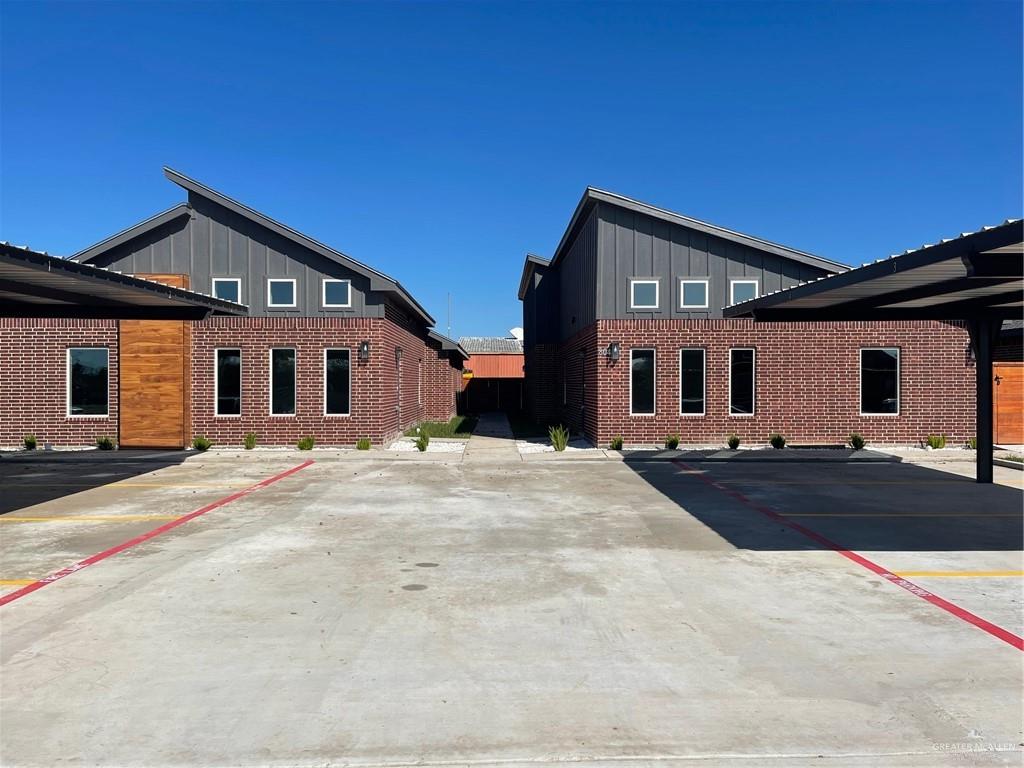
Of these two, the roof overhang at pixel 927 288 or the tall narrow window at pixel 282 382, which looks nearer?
the roof overhang at pixel 927 288

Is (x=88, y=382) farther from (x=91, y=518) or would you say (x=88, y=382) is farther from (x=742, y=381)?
(x=742, y=381)

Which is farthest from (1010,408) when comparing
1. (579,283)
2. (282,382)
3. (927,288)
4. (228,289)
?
(228,289)

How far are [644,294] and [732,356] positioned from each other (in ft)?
10.3

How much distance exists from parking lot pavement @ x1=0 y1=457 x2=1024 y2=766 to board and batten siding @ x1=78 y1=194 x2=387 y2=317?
10069 millimetres

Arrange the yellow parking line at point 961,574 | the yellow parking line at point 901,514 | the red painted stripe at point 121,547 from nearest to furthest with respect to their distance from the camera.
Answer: the red painted stripe at point 121,547 < the yellow parking line at point 961,574 < the yellow parking line at point 901,514

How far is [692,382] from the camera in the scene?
2000 centimetres

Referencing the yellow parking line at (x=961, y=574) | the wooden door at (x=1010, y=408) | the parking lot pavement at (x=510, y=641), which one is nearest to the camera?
the parking lot pavement at (x=510, y=641)

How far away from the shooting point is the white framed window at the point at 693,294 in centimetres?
1993

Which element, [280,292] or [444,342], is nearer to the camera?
[280,292]

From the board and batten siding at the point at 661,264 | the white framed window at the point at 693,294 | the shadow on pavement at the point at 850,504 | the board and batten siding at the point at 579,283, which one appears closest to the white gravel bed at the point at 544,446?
the shadow on pavement at the point at 850,504

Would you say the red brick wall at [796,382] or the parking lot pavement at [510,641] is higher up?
the red brick wall at [796,382]

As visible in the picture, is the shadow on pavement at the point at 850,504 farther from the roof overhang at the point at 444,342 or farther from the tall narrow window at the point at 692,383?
the roof overhang at the point at 444,342

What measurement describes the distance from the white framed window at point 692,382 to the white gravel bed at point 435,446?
262 inches

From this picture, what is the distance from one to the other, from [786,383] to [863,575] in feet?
44.2
